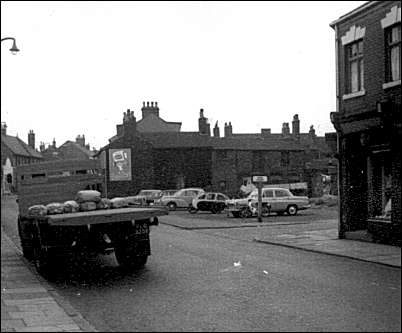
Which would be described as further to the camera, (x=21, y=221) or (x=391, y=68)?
(x=391, y=68)

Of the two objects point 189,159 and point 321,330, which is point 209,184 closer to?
point 189,159

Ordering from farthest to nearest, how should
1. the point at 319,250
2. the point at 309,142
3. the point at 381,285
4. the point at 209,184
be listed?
the point at 209,184 < the point at 309,142 < the point at 319,250 < the point at 381,285

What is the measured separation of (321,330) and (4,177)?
137 inches

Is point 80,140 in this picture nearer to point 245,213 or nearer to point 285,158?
point 245,213

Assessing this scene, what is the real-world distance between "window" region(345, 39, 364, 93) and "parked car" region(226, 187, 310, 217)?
1592 cm

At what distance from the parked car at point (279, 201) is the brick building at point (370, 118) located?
1487cm

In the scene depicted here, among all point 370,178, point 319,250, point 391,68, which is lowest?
point 319,250

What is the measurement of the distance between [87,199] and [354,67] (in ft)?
27.5

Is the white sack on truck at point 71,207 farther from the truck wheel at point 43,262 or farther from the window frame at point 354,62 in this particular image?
the window frame at point 354,62

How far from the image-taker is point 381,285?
919cm

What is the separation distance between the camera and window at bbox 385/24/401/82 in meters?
14.2

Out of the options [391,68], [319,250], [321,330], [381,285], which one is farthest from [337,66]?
[321,330]

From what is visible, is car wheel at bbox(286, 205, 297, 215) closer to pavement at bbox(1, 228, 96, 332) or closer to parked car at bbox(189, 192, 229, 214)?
parked car at bbox(189, 192, 229, 214)

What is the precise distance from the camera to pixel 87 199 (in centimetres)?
1135
